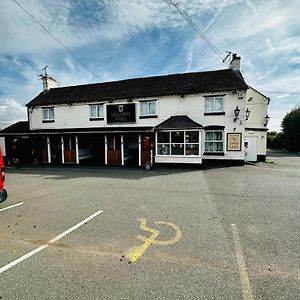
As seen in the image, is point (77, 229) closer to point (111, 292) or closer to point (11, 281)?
point (11, 281)

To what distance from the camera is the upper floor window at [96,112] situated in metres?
18.2

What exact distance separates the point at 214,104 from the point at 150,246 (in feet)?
45.1

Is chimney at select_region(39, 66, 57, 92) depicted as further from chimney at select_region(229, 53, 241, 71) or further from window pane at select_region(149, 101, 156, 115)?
chimney at select_region(229, 53, 241, 71)

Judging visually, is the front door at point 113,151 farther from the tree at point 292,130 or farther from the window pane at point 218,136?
the tree at point 292,130

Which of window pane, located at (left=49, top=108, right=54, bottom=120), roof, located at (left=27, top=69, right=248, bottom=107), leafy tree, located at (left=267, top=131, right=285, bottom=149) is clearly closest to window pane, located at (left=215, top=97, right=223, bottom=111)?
roof, located at (left=27, top=69, right=248, bottom=107)

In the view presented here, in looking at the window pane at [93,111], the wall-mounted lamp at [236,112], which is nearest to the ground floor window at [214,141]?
the wall-mounted lamp at [236,112]

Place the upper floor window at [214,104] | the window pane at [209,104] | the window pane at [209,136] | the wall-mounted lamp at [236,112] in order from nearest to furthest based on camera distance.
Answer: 1. the wall-mounted lamp at [236,112]
2. the upper floor window at [214,104]
3. the window pane at [209,104]
4. the window pane at [209,136]

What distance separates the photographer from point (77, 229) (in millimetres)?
4746

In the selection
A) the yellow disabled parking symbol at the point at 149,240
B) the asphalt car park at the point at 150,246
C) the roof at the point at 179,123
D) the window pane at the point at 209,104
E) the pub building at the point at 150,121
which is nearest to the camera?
the asphalt car park at the point at 150,246

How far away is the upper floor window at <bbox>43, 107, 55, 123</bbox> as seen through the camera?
19622mm

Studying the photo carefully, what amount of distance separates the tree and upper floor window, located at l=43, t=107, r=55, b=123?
35.1 m

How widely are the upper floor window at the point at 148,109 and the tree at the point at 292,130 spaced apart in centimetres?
2803

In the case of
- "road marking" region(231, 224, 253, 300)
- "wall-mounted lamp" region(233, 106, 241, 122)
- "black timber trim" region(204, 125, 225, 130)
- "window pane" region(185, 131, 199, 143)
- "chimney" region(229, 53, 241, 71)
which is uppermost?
"chimney" region(229, 53, 241, 71)

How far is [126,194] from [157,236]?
3561 mm
